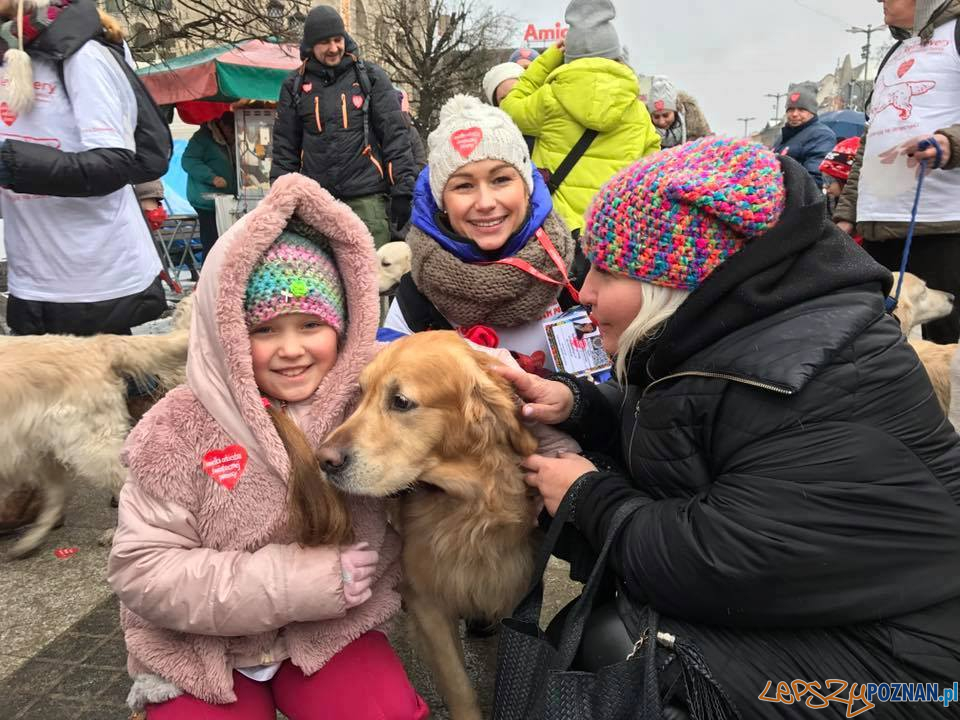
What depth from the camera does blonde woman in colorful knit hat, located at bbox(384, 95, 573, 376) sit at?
2.47 metres

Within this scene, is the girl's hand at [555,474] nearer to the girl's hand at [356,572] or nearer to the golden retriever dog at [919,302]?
the girl's hand at [356,572]

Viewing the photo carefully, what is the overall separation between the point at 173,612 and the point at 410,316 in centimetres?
148

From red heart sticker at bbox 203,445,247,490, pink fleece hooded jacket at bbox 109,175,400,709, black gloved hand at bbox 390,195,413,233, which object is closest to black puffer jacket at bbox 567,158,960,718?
pink fleece hooded jacket at bbox 109,175,400,709

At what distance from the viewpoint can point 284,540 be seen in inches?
69.7

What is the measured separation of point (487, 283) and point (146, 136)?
184 cm

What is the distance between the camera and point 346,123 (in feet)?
16.8

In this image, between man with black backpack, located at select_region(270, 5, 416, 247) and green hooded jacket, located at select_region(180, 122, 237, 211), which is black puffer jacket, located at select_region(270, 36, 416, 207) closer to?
man with black backpack, located at select_region(270, 5, 416, 247)

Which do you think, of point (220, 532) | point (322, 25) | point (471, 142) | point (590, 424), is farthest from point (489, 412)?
point (322, 25)

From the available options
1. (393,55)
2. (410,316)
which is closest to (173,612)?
(410,316)

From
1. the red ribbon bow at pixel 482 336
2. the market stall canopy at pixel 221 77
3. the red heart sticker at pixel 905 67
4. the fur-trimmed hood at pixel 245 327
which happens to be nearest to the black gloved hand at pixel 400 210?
the red ribbon bow at pixel 482 336

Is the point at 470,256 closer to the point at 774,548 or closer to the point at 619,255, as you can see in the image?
the point at 619,255

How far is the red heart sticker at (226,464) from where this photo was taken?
1723mm

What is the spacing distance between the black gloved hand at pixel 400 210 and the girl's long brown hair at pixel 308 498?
12.2 feet

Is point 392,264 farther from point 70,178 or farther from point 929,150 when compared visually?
point 929,150
